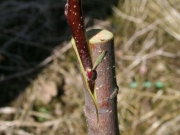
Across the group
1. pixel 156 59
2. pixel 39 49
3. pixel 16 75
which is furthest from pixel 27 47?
pixel 156 59

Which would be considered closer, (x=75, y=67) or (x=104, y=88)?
(x=104, y=88)

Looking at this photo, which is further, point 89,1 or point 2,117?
point 89,1

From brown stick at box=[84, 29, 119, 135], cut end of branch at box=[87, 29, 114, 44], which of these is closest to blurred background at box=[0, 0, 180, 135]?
brown stick at box=[84, 29, 119, 135]

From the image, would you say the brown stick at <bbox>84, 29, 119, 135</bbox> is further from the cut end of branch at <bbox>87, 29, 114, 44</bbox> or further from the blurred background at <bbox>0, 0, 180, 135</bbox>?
the blurred background at <bbox>0, 0, 180, 135</bbox>

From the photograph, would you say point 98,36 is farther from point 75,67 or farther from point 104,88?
point 75,67

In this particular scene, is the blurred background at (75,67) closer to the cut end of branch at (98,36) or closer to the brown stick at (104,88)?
the brown stick at (104,88)

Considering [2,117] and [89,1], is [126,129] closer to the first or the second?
[2,117]

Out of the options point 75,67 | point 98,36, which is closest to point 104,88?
point 98,36
